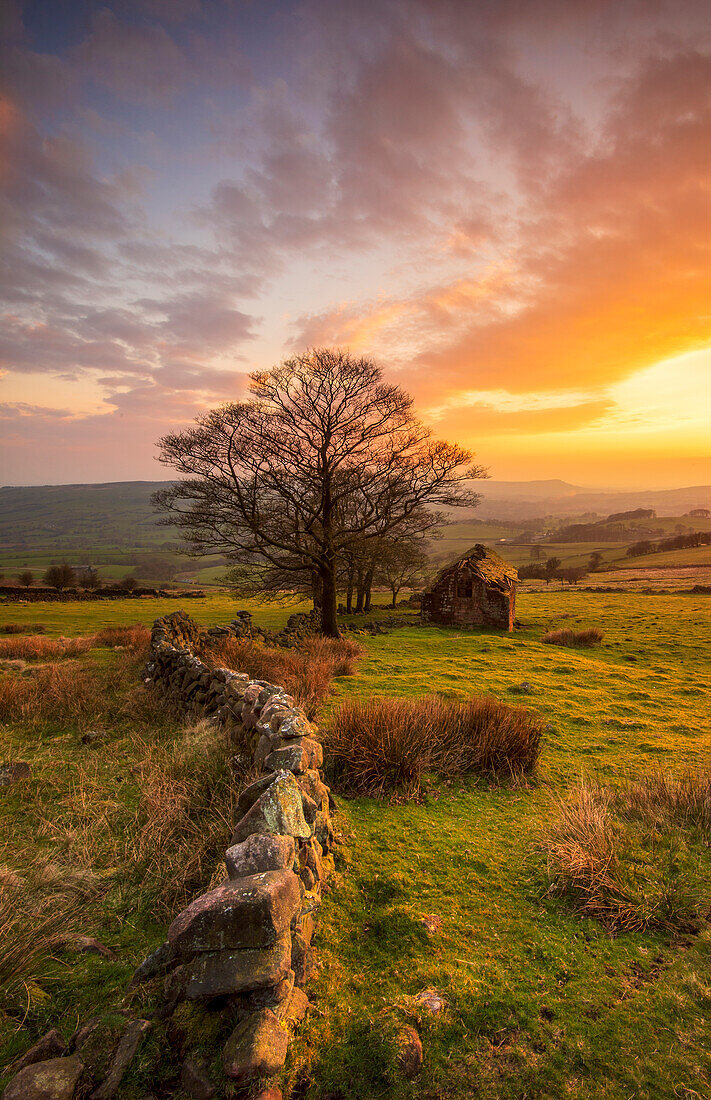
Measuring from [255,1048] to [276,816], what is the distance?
137 centimetres

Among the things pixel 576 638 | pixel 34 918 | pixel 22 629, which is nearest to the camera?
pixel 34 918

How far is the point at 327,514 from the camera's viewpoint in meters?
18.8

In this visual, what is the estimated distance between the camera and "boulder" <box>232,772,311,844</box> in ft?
11.7

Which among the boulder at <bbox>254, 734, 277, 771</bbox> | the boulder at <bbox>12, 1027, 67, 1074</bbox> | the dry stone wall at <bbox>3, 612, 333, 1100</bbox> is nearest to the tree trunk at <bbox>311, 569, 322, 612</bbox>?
the boulder at <bbox>254, 734, 277, 771</bbox>

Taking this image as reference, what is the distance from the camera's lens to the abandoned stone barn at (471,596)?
912 inches

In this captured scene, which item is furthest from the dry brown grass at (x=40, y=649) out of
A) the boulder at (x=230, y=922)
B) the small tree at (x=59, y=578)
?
the small tree at (x=59, y=578)

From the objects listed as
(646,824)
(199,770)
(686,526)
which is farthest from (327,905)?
(686,526)

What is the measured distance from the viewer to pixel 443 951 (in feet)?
11.0

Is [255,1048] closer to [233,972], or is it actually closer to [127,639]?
[233,972]

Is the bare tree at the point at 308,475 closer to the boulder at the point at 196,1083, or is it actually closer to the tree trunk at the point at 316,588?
the tree trunk at the point at 316,588

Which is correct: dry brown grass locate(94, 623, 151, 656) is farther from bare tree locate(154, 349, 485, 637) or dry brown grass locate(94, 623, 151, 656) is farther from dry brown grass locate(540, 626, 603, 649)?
dry brown grass locate(540, 626, 603, 649)

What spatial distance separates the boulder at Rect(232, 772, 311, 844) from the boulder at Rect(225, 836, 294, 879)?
0.75 ft

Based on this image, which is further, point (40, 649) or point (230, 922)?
point (40, 649)

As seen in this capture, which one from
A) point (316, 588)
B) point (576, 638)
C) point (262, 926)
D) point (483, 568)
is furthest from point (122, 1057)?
point (483, 568)
